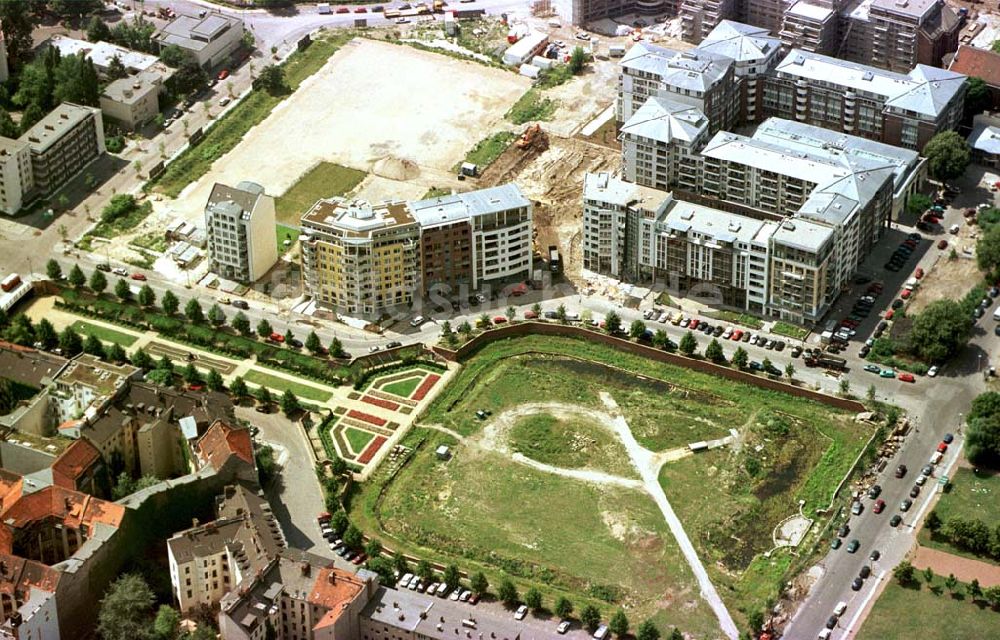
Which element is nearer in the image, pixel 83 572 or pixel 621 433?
pixel 83 572

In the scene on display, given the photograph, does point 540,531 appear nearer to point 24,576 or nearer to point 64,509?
point 64,509

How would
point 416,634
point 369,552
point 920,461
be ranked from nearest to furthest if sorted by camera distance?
1. point 416,634
2. point 369,552
3. point 920,461

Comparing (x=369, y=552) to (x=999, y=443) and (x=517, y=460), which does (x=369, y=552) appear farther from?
(x=999, y=443)

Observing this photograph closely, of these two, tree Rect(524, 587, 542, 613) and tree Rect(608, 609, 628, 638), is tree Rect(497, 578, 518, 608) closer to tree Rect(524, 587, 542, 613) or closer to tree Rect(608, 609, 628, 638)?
tree Rect(524, 587, 542, 613)

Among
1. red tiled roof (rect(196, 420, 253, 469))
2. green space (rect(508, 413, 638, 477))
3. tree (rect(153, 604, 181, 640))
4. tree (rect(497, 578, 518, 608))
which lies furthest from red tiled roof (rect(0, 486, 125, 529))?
green space (rect(508, 413, 638, 477))

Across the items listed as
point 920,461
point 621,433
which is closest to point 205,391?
point 621,433

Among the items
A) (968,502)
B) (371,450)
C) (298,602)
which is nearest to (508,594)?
(298,602)
